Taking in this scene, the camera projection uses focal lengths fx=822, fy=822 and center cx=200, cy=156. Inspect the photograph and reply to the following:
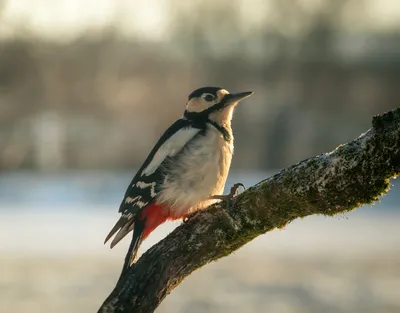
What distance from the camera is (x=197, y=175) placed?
13.5ft

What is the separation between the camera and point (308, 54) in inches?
888

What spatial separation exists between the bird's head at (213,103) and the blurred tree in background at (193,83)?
13485 mm

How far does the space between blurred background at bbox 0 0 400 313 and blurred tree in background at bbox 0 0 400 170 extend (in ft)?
0.12

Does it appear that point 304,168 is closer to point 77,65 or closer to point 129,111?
point 129,111

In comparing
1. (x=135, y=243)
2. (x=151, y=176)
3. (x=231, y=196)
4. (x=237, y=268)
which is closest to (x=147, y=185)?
(x=151, y=176)

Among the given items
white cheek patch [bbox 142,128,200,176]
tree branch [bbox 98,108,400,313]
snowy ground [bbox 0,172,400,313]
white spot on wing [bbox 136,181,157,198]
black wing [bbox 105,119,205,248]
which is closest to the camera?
tree branch [bbox 98,108,400,313]

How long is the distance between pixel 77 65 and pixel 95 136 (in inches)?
92.0

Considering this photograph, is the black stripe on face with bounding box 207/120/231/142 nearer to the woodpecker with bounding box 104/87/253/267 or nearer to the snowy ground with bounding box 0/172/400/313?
the woodpecker with bounding box 104/87/253/267

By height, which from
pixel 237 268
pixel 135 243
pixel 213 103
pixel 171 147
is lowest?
pixel 135 243

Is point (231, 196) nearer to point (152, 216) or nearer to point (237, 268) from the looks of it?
point (152, 216)

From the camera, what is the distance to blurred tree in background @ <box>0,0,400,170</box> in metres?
19.4

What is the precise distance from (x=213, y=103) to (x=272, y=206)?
1595 mm

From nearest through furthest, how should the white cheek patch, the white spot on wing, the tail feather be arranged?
→ the tail feather
the white spot on wing
the white cheek patch

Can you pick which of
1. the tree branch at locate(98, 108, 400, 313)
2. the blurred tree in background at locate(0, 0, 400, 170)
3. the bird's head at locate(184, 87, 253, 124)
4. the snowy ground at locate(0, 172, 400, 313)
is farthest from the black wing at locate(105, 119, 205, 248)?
the blurred tree in background at locate(0, 0, 400, 170)
